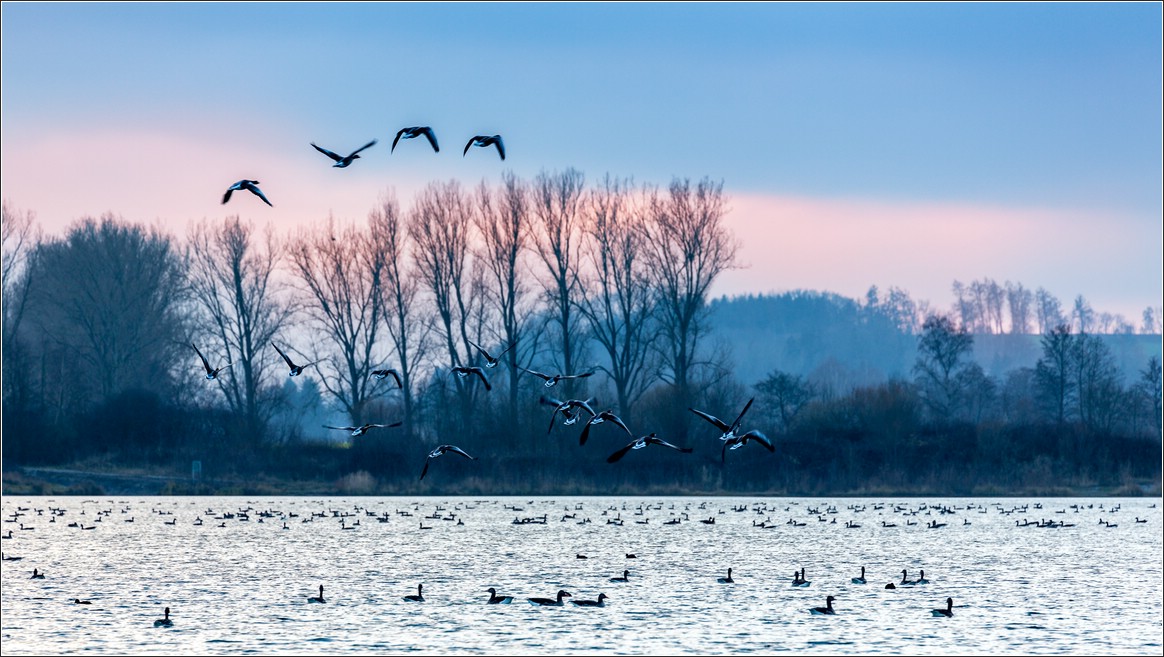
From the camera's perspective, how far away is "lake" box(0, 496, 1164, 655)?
26.4m

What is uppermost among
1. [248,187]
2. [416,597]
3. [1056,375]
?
[1056,375]

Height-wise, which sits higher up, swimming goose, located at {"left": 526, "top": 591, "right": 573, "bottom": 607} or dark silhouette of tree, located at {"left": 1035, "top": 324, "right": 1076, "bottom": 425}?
dark silhouette of tree, located at {"left": 1035, "top": 324, "right": 1076, "bottom": 425}

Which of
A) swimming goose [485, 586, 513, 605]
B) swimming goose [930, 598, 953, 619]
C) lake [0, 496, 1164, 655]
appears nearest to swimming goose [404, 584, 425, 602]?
lake [0, 496, 1164, 655]

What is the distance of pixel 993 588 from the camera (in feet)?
116

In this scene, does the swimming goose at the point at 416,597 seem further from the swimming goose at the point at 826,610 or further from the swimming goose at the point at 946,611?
the swimming goose at the point at 946,611

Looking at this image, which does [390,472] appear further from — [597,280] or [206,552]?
[206,552]

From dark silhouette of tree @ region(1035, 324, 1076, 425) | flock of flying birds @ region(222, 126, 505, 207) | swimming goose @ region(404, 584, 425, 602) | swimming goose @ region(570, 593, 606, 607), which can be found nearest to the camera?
flock of flying birds @ region(222, 126, 505, 207)

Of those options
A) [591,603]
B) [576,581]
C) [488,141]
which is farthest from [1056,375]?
[488,141]

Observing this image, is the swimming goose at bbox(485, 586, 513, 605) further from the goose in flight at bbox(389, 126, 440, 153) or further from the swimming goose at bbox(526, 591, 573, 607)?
the goose in flight at bbox(389, 126, 440, 153)

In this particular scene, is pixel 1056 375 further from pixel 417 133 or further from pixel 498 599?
pixel 417 133

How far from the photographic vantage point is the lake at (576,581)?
26391mm

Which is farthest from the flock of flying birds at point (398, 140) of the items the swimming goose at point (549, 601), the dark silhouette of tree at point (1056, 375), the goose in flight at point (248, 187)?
the dark silhouette of tree at point (1056, 375)

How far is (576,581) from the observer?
3594 cm

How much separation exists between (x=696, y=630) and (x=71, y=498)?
54.6 m
